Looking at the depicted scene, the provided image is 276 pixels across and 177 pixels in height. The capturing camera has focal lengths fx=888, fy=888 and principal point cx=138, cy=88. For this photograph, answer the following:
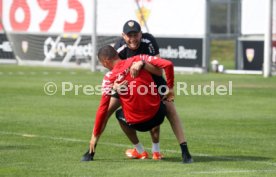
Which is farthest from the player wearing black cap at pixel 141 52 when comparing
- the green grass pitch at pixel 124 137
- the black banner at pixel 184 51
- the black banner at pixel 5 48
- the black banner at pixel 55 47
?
the black banner at pixel 5 48

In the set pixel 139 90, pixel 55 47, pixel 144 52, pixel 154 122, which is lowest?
pixel 55 47

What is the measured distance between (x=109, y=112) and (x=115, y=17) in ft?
85.6

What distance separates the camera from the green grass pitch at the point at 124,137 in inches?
442

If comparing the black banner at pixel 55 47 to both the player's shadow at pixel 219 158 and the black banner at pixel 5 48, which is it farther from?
the player's shadow at pixel 219 158

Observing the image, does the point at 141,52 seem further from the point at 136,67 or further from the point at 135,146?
the point at 135,146

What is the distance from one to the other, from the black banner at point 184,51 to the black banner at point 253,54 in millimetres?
2047

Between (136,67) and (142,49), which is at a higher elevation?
(142,49)

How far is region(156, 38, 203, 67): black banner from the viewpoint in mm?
35312

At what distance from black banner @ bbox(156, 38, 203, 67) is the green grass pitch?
9113mm

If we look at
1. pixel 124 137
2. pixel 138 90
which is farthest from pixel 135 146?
pixel 124 137

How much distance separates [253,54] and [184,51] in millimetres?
2783

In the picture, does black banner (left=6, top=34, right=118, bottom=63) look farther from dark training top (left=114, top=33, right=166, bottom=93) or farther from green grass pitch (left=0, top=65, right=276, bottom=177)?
dark training top (left=114, top=33, right=166, bottom=93)

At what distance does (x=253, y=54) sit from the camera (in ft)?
117

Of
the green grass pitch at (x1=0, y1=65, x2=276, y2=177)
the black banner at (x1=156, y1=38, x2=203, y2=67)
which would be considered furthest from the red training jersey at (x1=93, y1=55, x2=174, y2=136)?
the black banner at (x1=156, y1=38, x2=203, y2=67)
